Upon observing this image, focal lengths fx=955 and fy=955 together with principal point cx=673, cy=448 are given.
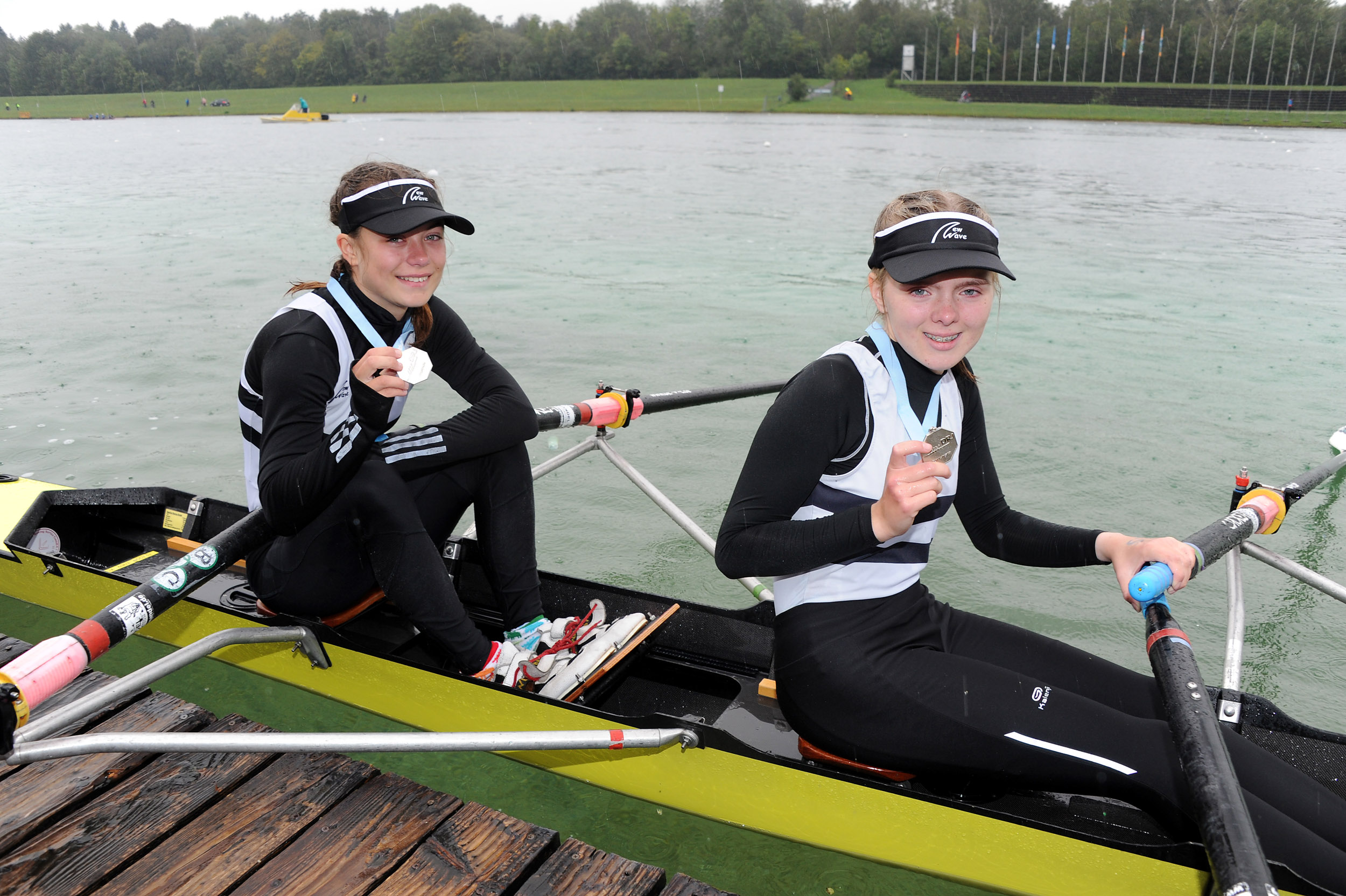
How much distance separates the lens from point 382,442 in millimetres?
3322

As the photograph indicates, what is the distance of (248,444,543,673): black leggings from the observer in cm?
322

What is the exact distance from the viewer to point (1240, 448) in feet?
24.9

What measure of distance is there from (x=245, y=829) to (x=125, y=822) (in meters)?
0.40

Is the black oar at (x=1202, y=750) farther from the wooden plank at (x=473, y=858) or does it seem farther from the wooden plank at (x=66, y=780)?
the wooden plank at (x=66, y=780)

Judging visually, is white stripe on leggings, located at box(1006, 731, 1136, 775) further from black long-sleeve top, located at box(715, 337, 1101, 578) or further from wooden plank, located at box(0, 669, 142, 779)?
wooden plank, located at box(0, 669, 142, 779)

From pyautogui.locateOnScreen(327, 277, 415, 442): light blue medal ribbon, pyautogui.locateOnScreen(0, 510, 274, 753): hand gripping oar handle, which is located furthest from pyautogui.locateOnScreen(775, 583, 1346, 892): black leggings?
pyautogui.locateOnScreen(0, 510, 274, 753): hand gripping oar handle

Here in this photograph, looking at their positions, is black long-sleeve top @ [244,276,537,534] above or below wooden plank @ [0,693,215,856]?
above

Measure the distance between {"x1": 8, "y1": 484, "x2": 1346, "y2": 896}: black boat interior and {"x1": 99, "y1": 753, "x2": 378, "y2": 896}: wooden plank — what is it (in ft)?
1.43

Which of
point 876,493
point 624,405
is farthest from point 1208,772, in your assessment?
point 624,405

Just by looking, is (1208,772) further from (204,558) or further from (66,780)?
(66,780)

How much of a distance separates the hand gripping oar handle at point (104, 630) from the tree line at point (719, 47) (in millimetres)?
89693

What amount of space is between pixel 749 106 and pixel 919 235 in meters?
72.7

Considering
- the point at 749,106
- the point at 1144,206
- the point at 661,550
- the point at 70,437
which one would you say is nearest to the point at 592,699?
the point at 661,550

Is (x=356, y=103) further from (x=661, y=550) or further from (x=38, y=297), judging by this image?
(x=661, y=550)
